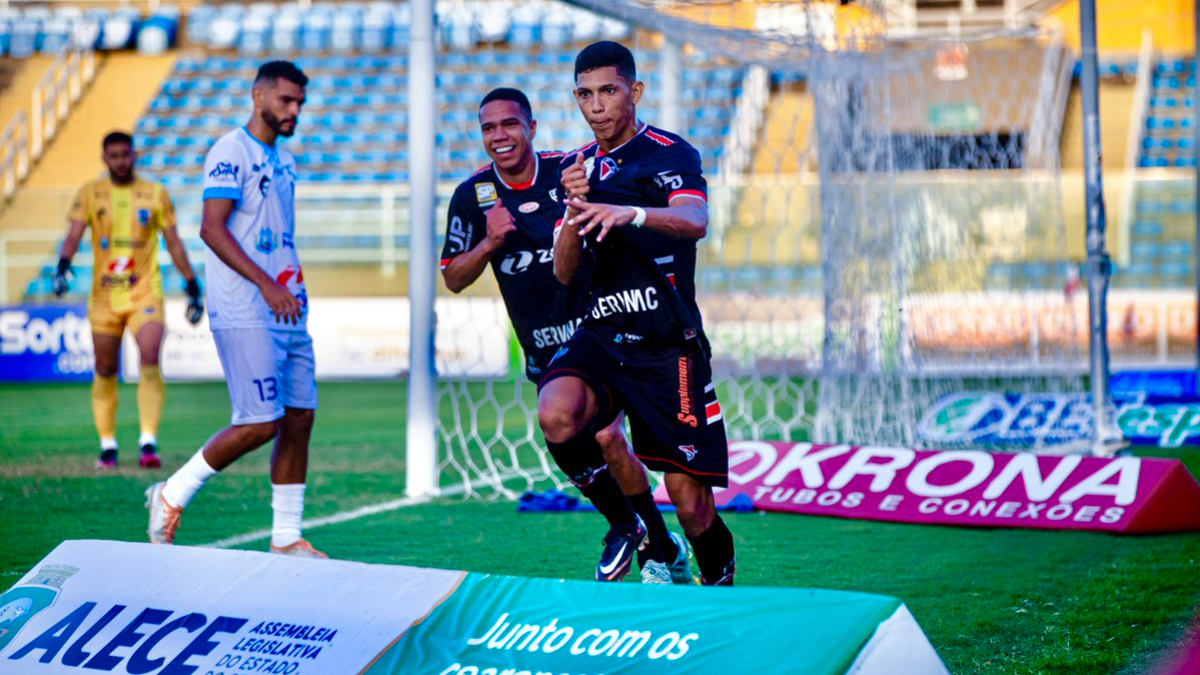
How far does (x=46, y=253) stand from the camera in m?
19.2

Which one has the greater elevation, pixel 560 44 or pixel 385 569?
pixel 560 44

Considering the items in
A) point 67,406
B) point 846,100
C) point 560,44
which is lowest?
point 67,406

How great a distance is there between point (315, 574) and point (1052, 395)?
7451mm

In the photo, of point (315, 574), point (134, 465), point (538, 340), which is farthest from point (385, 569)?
point (134, 465)

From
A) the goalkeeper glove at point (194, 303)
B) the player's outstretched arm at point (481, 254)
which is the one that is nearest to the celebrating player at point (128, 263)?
the goalkeeper glove at point (194, 303)

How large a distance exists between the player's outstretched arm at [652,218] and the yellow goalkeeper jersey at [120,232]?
5.38 meters

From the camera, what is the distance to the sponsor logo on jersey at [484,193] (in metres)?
5.36

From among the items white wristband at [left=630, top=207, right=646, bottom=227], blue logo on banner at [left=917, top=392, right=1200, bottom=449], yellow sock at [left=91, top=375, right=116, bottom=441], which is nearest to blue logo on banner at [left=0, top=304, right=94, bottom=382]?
yellow sock at [left=91, top=375, right=116, bottom=441]

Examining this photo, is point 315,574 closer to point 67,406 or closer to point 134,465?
point 134,465

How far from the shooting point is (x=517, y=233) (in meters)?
5.41

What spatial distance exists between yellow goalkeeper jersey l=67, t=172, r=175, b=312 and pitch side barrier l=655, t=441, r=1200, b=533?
3.81 metres

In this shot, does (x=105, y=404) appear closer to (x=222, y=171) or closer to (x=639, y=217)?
(x=222, y=171)

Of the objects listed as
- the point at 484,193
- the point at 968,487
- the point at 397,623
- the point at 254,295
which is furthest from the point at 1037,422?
the point at 397,623

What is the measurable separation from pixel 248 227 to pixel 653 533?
1982 millimetres
